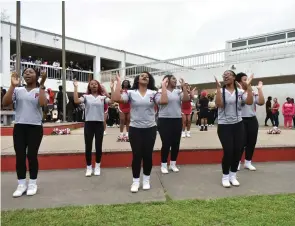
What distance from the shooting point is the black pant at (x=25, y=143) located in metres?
4.26

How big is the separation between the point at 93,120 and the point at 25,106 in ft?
4.19

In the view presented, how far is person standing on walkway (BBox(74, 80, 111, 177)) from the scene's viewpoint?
5269 millimetres

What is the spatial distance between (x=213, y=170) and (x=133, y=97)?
7.29 feet

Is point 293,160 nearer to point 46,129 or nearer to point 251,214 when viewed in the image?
point 251,214

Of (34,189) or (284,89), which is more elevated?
(284,89)

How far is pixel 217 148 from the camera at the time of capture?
6301 millimetres

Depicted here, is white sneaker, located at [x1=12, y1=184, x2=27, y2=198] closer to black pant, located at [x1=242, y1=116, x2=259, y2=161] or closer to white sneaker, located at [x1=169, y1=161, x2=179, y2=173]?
white sneaker, located at [x1=169, y1=161, x2=179, y2=173]

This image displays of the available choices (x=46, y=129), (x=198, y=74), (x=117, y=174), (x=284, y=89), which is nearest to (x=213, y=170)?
(x=117, y=174)

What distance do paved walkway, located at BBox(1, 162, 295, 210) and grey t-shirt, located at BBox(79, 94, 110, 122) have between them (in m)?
0.97

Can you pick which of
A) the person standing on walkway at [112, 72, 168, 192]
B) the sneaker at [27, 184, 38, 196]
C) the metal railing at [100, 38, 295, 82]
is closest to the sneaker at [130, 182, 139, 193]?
the person standing on walkway at [112, 72, 168, 192]

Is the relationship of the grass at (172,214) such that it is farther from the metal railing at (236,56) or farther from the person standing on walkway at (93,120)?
the metal railing at (236,56)

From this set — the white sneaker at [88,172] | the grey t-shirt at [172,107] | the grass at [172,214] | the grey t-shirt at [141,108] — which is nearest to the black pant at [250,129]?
the grey t-shirt at [172,107]

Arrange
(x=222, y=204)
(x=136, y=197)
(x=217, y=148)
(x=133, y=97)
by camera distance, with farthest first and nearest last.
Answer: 1. (x=217, y=148)
2. (x=133, y=97)
3. (x=136, y=197)
4. (x=222, y=204)

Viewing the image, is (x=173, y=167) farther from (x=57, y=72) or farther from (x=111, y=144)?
(x=57, y=72)
